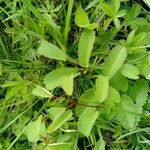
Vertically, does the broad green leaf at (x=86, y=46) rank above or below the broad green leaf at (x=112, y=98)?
above

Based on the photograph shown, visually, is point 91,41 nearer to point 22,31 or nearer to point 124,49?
point 124,49

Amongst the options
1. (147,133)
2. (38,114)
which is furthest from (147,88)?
(38,114)

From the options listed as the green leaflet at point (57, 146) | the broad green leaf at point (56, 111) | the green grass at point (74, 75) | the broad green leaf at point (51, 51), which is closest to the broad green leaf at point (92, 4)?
the green grass at point (74, 75)

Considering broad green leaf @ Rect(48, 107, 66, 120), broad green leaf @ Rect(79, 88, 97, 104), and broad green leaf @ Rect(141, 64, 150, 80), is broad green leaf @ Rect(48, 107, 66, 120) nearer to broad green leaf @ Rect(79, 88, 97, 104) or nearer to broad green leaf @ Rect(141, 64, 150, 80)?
broad green leaf @ Rect(79, 88, 97, 104)

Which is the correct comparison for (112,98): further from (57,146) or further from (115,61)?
(57,146)

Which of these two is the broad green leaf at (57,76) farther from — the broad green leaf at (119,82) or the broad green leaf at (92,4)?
the broad green leaf at (92,4)

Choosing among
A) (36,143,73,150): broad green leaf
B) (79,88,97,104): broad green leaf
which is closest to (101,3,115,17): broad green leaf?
(79,88,97,104): broad green leaf

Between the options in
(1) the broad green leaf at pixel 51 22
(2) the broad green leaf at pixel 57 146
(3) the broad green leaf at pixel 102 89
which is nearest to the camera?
(3) the broad green leaf at pixel 102 89

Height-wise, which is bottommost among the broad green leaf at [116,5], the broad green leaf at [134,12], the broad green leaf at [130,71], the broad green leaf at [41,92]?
the broad green leaf at [41,92]
